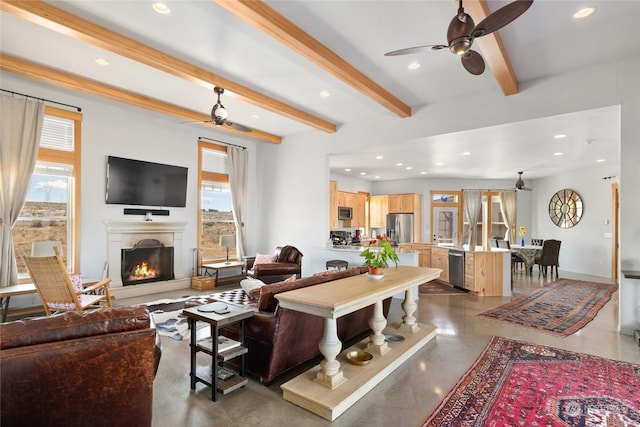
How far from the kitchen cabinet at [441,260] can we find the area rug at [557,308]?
1.66 meters

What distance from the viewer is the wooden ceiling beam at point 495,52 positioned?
108 inches

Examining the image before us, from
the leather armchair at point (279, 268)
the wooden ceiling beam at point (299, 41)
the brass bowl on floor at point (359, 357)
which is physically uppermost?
the wooden ceiling beam at point (299, 41)

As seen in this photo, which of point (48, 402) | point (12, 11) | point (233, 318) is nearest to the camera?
point (48, 402)

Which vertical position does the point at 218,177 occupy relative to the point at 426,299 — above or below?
above

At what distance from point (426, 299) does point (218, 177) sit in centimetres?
514

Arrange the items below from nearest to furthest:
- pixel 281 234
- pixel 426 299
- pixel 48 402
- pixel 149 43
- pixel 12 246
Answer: pixel 48 402
pixel 149 43
pixel 12 246
pixel 426 299
pixel 281 234

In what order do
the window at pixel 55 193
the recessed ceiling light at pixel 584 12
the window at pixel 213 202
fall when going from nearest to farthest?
the recessed ceiling light at pixel 584 12, the window at pixel 55 193, the window at pixel 213 202

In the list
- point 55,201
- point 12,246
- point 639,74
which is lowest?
point 12,246

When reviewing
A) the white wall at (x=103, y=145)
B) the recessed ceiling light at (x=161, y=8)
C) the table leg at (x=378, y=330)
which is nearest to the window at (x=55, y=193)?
the white wall at (x=103, y=145)

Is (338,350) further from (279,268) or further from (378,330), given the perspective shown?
(279,268)

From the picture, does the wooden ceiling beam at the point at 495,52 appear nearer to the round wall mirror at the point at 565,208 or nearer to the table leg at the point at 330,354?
the table leg at the point at 330,354

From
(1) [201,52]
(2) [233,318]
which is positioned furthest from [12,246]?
(2) [233,318]

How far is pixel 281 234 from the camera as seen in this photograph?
24.9 feet

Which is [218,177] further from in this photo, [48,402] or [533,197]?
[533,197]
